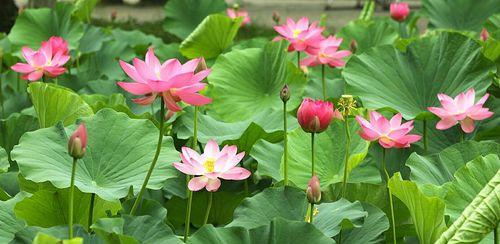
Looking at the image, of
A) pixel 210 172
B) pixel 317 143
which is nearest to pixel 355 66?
pixel 317 143

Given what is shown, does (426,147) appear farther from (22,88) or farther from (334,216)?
(22,88)

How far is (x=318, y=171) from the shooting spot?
1.56 metres

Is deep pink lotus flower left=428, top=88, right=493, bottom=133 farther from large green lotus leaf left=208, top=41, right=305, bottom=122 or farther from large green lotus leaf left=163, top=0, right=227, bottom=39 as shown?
large green lotus leaf left=163, top=0, right=227, bottom=39

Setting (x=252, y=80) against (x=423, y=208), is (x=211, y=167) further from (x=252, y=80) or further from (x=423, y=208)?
(x=252, y=80)

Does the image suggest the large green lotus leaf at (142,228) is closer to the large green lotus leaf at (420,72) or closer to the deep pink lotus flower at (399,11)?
the large green lotus leaf at (420,72)

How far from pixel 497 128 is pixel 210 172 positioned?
66 cm

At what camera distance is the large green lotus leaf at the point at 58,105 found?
159cm

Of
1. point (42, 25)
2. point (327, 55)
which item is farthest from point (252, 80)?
point (42, 25)

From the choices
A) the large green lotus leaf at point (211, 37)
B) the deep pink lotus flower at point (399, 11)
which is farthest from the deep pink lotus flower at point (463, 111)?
the deep pink lotus flower at point (399, 11)

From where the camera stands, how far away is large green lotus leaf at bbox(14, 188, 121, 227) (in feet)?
4.16

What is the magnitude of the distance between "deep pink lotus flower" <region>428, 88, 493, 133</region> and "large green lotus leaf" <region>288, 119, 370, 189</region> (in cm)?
14

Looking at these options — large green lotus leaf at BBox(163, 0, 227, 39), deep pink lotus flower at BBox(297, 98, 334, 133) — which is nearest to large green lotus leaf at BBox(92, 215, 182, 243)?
deep pink lotus flower at BBox(297, 98, 334, 133)

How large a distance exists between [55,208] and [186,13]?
71.2 inches

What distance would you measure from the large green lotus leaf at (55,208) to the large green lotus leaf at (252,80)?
0.67 metres
